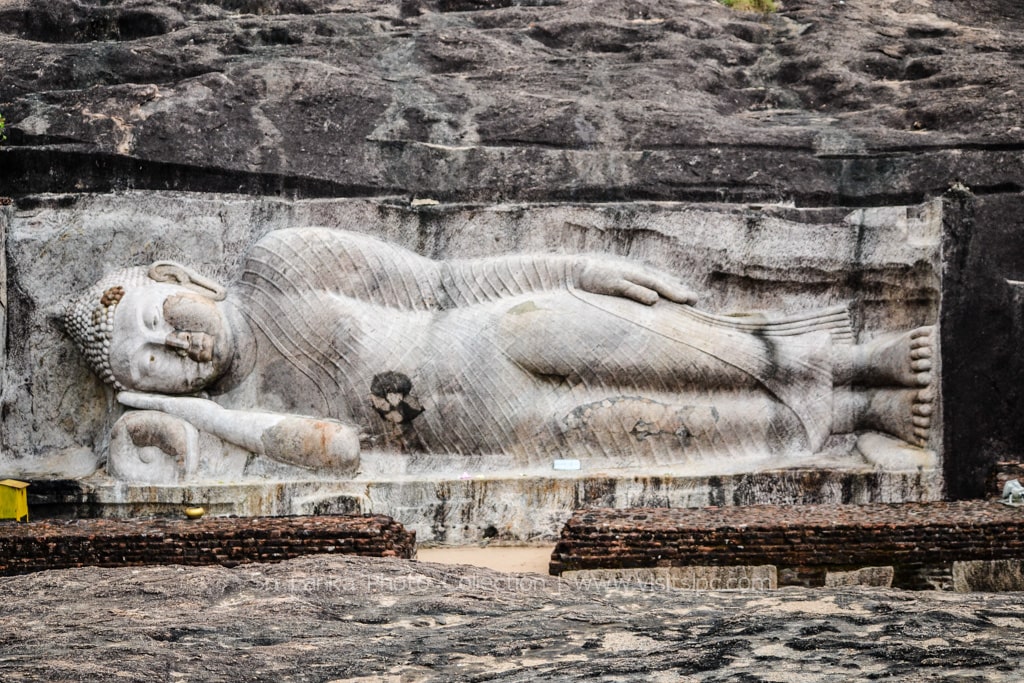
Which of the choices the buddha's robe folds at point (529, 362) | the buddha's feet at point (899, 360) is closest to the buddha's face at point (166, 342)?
the buddha's robe folds at point (529, 362)

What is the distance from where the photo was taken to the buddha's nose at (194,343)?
878 cm

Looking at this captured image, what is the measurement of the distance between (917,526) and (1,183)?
18.5 feet

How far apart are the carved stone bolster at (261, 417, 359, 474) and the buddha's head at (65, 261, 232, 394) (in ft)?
1.83

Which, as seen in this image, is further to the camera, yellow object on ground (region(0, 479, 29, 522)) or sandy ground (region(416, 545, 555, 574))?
yellow object on ground (region(0, 479, 29, 522))

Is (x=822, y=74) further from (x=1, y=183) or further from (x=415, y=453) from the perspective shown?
(x=1, y=183)

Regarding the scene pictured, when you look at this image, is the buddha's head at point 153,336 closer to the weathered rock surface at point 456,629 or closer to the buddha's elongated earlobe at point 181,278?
the buddha's elongated earlobe at point 181,278

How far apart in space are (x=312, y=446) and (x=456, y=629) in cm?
285

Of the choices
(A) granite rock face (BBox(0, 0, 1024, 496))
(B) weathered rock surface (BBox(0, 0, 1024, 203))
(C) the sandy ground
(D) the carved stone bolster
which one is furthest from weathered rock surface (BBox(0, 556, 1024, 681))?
(B) weathered rock surface (BBox(0, 0, 1024, 203))

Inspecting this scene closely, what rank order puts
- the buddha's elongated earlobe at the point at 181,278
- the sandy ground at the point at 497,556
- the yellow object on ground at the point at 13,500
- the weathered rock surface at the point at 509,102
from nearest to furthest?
1. the sandy ground at the point at 497,556
2. the yellow object on ground at the point at 13,500
3. the buddha's elongated earlobe at the point at 181,278
4. the weathered rock surface at the point at 509,102

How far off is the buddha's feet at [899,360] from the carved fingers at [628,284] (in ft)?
3.36

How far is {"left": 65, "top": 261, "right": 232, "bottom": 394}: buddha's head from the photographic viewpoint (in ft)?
29.0

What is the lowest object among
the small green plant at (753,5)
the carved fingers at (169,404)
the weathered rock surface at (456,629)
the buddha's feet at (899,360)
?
the weathered rock surface at (456,629)

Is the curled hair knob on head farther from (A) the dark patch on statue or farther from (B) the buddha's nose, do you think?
(A) the dark patch on statue

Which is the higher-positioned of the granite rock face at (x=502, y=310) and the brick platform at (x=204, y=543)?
the granite rock face at (x=502, y=310)
